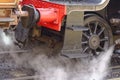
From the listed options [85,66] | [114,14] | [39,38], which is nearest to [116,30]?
[114,14]

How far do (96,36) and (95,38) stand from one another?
4 centimetres

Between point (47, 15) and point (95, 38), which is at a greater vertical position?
point (47, 15)

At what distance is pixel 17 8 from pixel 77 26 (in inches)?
45.3

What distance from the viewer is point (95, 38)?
21.1 ft

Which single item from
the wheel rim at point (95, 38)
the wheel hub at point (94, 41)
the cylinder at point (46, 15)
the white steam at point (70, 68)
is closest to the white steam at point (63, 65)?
the white steam at point (70, 68)

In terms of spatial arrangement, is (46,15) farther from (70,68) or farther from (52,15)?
(70,68)

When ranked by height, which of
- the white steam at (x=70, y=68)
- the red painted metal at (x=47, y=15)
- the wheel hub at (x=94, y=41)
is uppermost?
the red painted metal at (x=47, y=15)

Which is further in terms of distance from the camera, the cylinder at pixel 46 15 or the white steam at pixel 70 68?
the white steam at pixel 70 68

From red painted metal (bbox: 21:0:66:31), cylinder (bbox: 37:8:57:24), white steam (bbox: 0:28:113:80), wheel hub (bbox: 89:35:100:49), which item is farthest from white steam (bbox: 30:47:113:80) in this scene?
cylinder (bbox: 37:8:57:24)

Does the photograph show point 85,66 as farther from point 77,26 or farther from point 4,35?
point 4,35

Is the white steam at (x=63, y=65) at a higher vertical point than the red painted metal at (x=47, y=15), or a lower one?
lower

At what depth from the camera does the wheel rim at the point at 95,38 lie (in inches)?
251

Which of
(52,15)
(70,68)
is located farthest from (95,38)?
(52,15)

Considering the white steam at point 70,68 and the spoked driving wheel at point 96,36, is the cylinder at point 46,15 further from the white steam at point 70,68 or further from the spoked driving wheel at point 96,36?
the white steam at point 70,68
